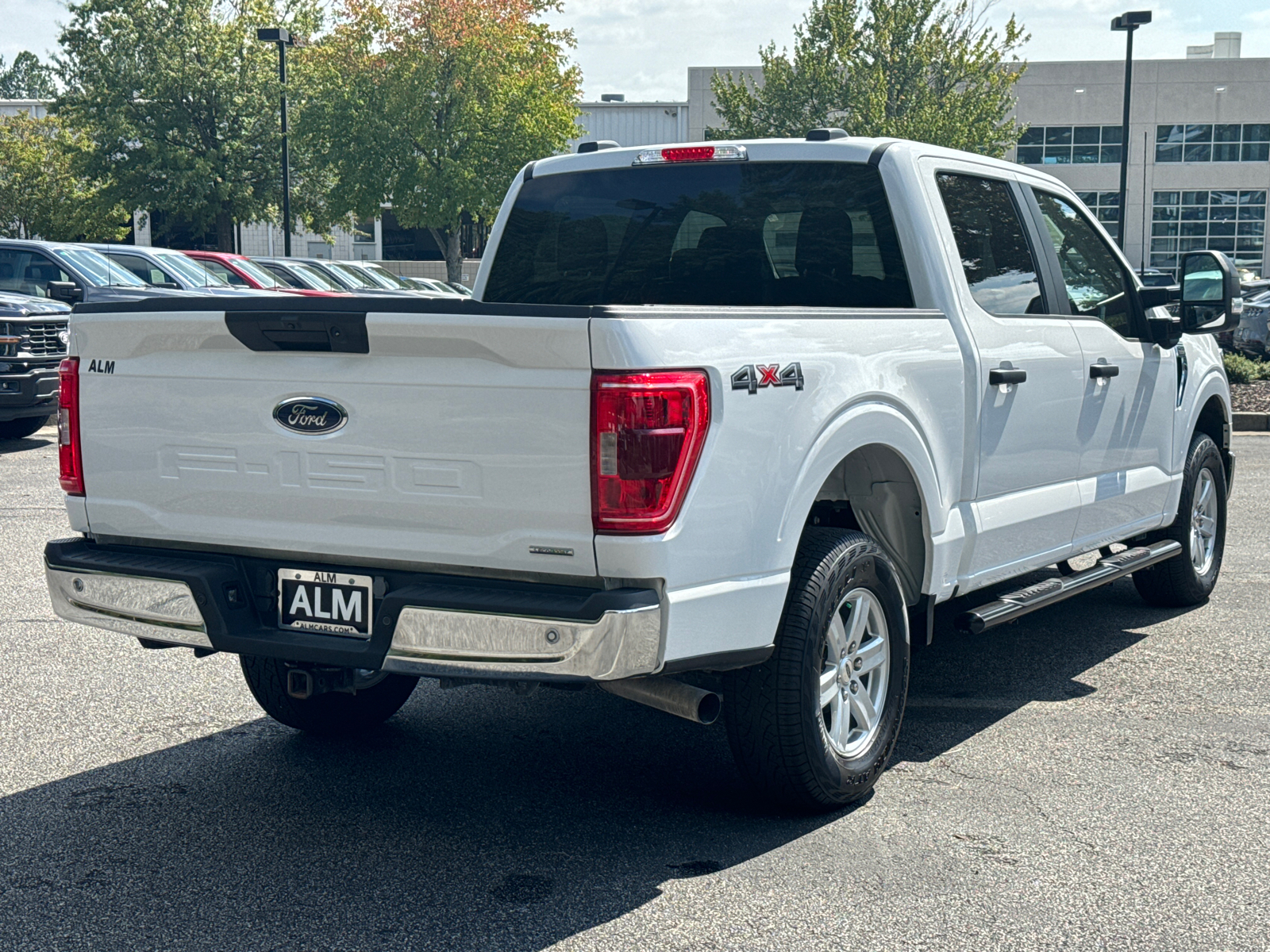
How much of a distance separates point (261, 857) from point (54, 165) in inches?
1768

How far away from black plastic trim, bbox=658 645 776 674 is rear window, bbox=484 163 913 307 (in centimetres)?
165

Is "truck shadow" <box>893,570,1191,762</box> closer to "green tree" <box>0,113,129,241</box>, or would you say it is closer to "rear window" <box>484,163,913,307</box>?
"rear window" <box>484,163,913,307</box>

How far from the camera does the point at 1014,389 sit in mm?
5160

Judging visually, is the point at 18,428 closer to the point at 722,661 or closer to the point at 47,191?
the point at 722,661

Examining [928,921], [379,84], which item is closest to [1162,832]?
[928,921]

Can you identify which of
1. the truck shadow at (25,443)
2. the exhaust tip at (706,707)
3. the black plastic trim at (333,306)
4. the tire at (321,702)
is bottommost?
the truck shadow at (25,443)

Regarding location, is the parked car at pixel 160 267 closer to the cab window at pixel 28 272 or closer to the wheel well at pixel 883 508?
the cab window at pixel 28 272

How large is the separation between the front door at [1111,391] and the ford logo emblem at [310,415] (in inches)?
126

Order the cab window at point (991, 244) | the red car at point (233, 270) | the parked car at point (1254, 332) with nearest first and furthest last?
1. the cab window at point (991, 244)
2. the red car at point (233, 270)
3. the parked car at point (1254, 332)

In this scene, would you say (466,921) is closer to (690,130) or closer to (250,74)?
(250,74)

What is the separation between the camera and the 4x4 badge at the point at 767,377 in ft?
12.2

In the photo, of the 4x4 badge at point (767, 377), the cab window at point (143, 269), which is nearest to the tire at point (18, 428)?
the cab window at point (143, 269)

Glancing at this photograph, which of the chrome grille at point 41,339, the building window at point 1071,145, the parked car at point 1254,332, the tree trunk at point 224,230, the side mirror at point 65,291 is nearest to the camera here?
the chrome grille at point 41,339

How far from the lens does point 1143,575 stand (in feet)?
23.5
